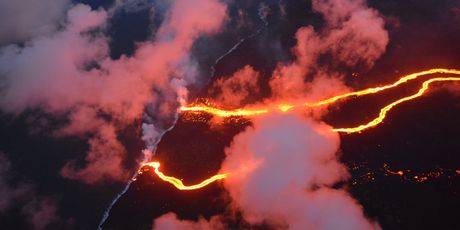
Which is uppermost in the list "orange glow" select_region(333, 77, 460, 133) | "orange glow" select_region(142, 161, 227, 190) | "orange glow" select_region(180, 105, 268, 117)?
"orange glow" select_region(333, 77, 460, 133)

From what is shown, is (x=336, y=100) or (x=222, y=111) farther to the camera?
(x=222, y=111)

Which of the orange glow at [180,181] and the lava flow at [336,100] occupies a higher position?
the lava flow at [336,100]

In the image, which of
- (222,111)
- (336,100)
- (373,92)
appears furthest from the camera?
(222,111)

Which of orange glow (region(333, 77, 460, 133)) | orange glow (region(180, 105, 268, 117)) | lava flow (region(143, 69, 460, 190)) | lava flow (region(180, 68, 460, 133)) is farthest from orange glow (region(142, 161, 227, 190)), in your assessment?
orange glow (region(333, 77, 460, 133))

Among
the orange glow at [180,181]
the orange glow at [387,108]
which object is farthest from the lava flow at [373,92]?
the orange glow at [180,181]

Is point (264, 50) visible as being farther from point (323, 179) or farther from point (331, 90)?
point (323, 179)

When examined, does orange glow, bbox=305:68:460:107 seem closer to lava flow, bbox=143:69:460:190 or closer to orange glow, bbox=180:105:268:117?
lava flow, bbox=143:69:460:190

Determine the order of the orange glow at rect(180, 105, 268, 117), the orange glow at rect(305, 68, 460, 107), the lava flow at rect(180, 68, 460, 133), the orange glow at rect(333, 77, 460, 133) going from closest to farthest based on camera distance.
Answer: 1. the orange glow at rect(333, 77, 460, 133)
2. the lava flow at rect(180, 68, 460, 133)
3. the orange glow at rect(305, 68, 460, 107)
4. the orange glow at rect(180, 105, 268, 117)

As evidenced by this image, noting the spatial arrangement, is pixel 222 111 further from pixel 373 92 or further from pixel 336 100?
pixel 373 92

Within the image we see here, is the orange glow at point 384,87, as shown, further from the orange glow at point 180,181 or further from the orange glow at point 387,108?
the orange glow at point 180,181

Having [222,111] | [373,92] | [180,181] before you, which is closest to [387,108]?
[373,92]

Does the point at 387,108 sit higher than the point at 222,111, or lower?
higher

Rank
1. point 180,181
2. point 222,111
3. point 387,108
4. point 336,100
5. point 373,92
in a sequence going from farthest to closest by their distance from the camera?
point 222,111
point 373,92
point 336,100
point 387,108
point 180,181

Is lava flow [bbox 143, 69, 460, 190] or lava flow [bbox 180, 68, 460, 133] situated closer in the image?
lava flow [bbox 143, 69, 460, 190]
